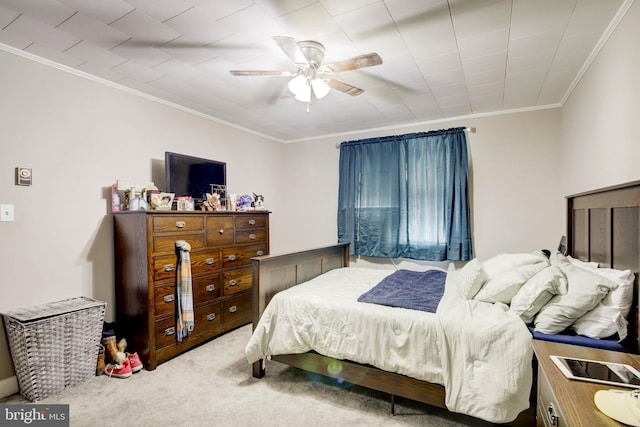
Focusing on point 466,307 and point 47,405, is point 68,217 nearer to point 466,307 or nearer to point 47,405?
point 47,405

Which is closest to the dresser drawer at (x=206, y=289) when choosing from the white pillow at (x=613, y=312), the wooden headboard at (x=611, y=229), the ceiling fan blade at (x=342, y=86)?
the ceiling fan blade at (x=342, y=86)

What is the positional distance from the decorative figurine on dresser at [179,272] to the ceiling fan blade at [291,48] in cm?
169

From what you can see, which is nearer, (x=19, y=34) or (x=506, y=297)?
(x=506, y=297)

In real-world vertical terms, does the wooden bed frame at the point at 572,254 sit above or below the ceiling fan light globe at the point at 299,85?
below

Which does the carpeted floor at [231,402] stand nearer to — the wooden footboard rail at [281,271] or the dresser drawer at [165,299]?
→ the wooden footboard rail at [281,271]

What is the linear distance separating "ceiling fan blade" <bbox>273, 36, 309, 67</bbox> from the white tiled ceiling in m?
0.18

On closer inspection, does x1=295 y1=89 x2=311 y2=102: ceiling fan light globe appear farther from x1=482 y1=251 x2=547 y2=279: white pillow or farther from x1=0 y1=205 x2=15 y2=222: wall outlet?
x1=0 y1=205 x2=15 y2=222: wall outlet

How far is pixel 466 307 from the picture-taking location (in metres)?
1.94

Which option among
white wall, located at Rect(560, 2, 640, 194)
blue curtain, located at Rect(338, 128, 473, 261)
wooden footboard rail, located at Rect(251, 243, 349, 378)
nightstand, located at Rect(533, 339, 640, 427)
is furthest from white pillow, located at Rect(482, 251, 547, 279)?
wooden footboard rail, located at Rect(251, 243, 349, 378)

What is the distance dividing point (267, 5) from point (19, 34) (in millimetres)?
1737

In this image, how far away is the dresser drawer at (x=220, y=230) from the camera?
3.17m

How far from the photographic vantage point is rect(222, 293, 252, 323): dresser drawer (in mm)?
3336

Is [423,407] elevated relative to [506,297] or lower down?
lower down

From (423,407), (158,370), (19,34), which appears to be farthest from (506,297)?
A: (19,34)
